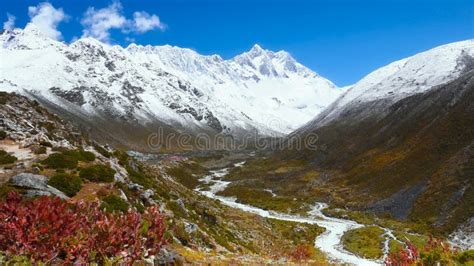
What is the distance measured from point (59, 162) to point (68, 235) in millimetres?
24830

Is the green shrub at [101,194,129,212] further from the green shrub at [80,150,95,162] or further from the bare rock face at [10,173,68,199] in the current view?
the green shrub at [80,150,95,162]

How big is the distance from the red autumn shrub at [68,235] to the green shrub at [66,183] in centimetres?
1839

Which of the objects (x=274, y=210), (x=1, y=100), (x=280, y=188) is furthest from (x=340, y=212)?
(x=1, y=100)

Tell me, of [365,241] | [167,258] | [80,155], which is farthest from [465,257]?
[365,241]

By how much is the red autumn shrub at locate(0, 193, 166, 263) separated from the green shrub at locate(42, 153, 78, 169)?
2350cm

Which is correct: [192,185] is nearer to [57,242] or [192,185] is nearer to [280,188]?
[280,188]

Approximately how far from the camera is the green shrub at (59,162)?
3189 cm

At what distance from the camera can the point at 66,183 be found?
27.8 metres

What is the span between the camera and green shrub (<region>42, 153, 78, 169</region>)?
3189cm

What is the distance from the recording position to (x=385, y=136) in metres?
159

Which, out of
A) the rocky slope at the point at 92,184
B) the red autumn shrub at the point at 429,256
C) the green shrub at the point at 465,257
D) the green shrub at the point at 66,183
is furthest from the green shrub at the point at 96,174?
the green shrub at the point at 465,257

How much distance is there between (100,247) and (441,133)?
12642cm

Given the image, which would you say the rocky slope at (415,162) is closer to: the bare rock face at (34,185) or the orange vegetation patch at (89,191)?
the orange vegetation patch at (89,191)

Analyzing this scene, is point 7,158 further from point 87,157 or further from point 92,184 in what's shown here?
point 92,184
